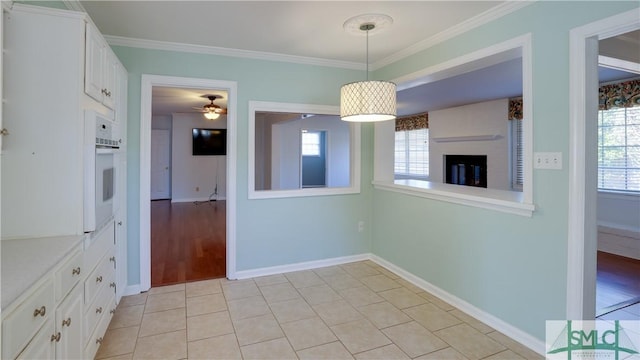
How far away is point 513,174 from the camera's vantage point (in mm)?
6145

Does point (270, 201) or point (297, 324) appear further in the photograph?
point (270, 201)

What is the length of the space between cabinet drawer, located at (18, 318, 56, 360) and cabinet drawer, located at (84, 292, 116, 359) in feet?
1.78

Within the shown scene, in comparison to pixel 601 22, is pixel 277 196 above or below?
below

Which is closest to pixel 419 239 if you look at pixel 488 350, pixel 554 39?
pixel 488 350

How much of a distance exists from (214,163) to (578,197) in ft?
28.5

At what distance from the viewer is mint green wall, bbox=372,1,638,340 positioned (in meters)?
2.09

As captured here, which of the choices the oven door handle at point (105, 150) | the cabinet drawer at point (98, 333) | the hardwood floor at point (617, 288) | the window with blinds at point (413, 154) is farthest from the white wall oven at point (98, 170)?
the window with blinds at point (413, 154)

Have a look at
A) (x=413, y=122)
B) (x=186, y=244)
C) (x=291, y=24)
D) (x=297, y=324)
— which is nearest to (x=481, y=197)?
(x=297, y=324)

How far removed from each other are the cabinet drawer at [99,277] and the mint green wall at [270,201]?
82 centimetres

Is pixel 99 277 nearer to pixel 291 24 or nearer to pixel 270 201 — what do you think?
pixel 270 201

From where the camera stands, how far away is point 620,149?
473cm

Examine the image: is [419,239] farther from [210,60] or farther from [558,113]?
[210,60]

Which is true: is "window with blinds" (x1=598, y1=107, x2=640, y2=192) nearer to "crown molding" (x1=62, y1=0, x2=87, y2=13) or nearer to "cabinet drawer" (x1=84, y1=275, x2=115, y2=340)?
"cabinet drawer" (x1=84, y1=275, x2=115, y2=340)

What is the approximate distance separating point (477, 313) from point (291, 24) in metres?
2.78
